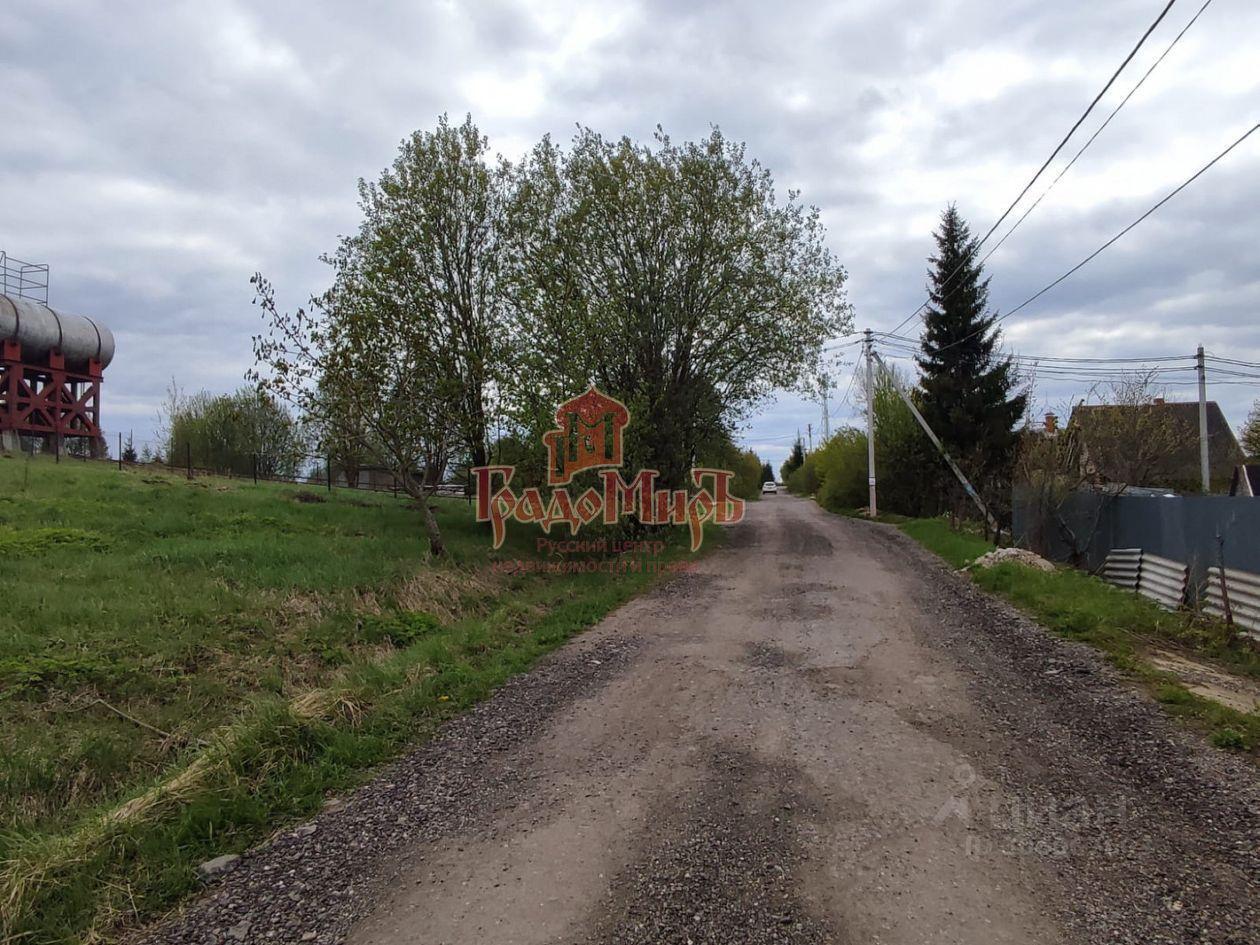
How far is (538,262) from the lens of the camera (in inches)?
596

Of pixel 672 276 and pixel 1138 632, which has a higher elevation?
pixel 672 276

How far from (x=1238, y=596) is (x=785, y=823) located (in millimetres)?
6712

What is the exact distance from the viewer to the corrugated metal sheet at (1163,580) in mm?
8188

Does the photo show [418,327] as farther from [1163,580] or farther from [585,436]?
[1163,580]

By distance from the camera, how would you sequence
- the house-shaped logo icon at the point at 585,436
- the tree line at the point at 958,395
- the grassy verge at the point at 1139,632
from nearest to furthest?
the grassy verge at the point at 1139,632
the house-shaped logo icon at the point at 585,436
the tree line at the point at 958,395

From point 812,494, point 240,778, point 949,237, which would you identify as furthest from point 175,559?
point 812,494

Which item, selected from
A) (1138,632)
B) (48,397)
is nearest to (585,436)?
(1138,632)

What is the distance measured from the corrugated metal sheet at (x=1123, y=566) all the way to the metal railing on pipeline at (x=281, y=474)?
11.9 meters

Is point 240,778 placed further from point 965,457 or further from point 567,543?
point 965,457

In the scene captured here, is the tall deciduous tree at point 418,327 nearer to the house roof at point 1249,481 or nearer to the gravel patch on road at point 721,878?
the gravel patch on road at point 721,878

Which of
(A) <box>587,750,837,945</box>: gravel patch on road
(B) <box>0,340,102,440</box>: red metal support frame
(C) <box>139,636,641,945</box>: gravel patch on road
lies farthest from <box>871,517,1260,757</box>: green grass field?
(B) <box>0,340,102,440</box>: red metal support frame

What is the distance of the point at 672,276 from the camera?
54.2 ft

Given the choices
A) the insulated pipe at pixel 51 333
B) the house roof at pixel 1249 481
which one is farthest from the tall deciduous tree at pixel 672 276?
the insulated pipe at pixel 51 333

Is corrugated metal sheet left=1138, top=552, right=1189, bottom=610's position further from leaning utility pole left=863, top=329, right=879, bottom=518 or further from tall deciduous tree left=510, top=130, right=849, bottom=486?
leaning utility pole left=863, top=329, right=879, bottom=518
